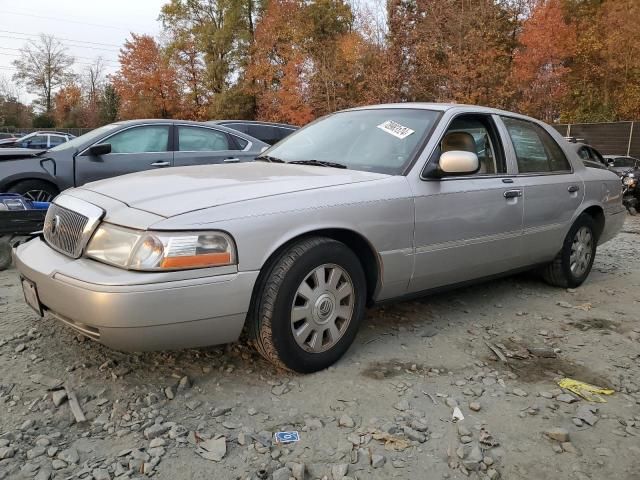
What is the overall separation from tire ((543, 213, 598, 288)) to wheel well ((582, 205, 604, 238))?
0.05m

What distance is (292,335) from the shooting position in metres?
2.89

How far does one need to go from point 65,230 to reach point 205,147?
4.44 metres

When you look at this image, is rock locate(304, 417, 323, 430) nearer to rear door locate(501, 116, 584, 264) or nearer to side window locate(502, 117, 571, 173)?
rear door locate(501, 116, 584, 264)

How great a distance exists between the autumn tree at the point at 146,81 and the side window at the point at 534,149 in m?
36.5

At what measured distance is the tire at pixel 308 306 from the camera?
9.17 ft

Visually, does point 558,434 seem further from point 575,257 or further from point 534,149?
point 575,257

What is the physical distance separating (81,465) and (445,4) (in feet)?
74.3

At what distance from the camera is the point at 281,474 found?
7.27 feet

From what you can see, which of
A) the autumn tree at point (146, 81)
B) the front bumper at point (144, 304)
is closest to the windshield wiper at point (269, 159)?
the front bumper at point (144, 304)

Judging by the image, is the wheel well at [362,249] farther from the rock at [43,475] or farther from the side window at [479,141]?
the rock at [43,475]

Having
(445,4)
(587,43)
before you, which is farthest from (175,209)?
(587,43)

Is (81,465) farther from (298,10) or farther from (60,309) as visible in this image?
(298,10)

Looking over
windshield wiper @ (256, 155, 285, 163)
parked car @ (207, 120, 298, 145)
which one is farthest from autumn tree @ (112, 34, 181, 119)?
windshield wiper @ (256, 155, 285, 163)

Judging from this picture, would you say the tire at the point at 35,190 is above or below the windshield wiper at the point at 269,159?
below
